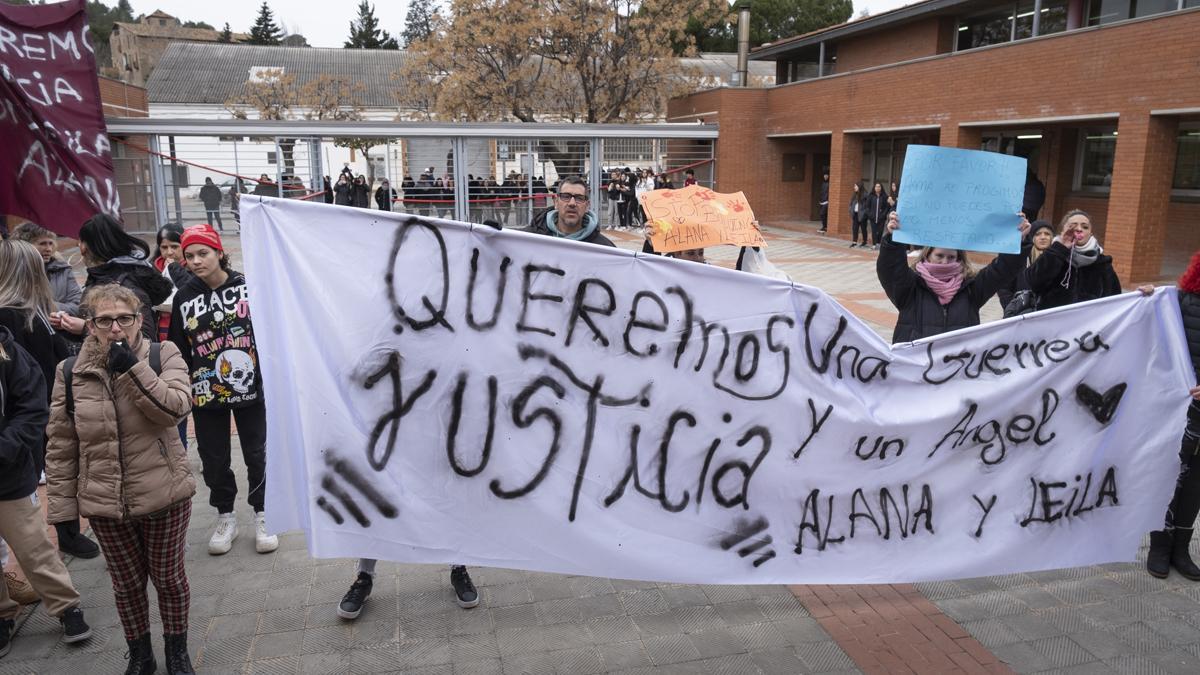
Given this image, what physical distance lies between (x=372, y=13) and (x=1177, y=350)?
9062cm

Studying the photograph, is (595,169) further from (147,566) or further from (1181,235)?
(147,566)

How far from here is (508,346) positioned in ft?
11.6

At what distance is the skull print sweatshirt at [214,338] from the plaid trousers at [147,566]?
110 cm

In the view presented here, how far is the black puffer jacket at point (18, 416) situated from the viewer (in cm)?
345

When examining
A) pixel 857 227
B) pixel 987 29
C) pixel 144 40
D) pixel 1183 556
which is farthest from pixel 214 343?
pixel 144 40

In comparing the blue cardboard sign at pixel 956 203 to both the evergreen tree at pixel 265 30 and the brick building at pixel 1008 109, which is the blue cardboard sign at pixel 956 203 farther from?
the evergreen tree at pixel 265 30

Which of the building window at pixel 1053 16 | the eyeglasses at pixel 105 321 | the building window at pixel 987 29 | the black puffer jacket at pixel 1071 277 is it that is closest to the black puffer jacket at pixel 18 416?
the eyeglasses at pixel 105 321

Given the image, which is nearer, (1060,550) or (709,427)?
(709,427)

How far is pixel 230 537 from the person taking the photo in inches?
189

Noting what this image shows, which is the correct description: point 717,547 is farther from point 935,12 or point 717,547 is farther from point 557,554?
point 935,12

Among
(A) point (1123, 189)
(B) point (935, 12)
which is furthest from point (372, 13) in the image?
(A) point (1123, 189)

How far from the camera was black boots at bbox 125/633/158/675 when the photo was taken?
3.50m

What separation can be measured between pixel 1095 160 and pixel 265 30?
85883 millimetres

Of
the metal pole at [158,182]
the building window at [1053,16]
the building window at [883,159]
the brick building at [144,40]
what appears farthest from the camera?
the brick building at [144,40]
